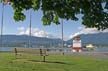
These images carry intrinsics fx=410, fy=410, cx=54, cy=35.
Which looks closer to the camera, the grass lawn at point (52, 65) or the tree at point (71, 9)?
the tree at point (71, 9)

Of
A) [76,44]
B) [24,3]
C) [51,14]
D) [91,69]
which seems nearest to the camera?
[24,3]

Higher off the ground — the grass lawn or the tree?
the tree

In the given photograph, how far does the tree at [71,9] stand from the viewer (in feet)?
31.3

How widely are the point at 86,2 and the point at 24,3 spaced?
1.46 meters

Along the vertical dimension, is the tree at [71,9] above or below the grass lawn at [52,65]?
above

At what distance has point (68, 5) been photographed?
956cm

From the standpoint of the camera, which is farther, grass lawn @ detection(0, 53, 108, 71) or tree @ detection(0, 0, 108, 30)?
grass lawn @ detection(0, 53, 108, 71)

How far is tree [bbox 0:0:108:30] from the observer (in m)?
9.53

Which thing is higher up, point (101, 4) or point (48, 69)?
point (101, 4)

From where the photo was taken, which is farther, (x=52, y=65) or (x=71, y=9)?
(x=52, y=65)

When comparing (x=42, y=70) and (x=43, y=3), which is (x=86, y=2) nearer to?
(x=43, y=3)

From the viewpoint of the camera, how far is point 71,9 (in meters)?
9.61

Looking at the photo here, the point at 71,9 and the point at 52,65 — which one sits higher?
the point at 71,9

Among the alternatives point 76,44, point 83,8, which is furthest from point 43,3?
point 76,44
